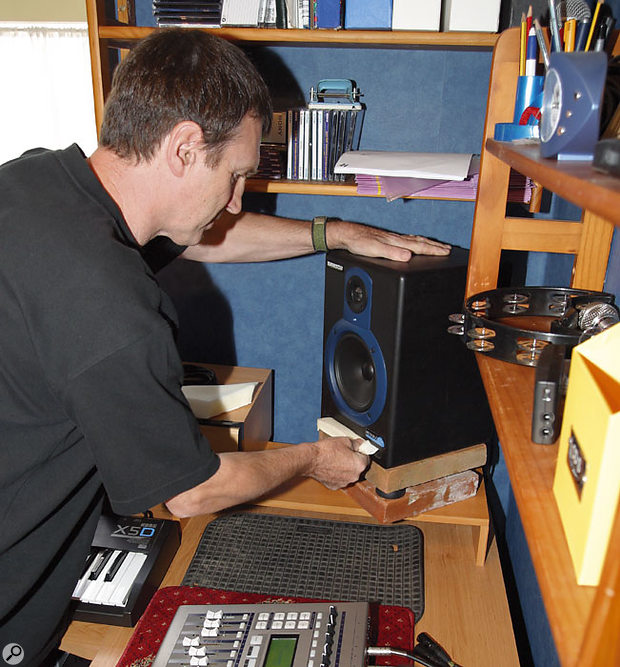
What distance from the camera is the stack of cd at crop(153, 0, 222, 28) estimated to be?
137cm

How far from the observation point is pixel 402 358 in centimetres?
118

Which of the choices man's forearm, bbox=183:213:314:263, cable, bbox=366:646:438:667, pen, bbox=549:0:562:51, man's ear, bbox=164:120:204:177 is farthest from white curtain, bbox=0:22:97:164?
cable, bbox=366:646:438:667

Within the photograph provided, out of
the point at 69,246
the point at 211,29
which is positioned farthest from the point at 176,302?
the point at 69,246

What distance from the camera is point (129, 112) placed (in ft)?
3.30

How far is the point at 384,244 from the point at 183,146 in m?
0.47

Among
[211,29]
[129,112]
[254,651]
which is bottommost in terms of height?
[254,651]

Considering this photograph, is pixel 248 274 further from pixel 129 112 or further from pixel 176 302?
pixel 129 112

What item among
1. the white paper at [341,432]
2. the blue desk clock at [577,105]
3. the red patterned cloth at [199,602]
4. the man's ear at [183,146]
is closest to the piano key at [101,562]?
the red patterned cloth at [199,602]

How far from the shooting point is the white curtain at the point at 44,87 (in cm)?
214

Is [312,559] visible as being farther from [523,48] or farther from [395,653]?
[523,48]

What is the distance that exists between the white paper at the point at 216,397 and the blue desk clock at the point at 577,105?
3.57 ft

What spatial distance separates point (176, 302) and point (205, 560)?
87 cm

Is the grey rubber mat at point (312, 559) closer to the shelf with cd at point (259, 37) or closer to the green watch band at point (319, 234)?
the green watch band at point (319, 234)

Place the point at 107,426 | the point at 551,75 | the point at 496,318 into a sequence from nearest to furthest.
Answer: the point at 551,75, the point at 107,426, the point at 496,318
